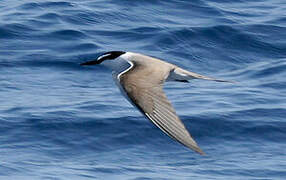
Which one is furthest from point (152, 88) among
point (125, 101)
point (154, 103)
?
point (125, 101)

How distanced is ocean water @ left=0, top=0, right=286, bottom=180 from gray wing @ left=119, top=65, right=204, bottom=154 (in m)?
1.66

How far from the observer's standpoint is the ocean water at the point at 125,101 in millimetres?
10430

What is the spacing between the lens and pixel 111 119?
1164 cm

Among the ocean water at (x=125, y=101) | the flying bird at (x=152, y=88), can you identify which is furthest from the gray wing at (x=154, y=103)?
the ocean water at (x=125, y=101)

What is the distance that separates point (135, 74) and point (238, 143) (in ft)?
9.37

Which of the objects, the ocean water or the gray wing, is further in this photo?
the ocean water

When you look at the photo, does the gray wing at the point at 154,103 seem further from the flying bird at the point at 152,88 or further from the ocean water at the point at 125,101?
the ocean water at the point at 125,101

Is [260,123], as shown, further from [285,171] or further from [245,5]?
[245,5]

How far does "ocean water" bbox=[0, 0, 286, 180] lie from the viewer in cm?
1043

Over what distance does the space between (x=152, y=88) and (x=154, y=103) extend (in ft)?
0.90

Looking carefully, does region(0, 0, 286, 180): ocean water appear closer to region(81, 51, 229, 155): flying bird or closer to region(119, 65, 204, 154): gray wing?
region(81, 51, 229, 155): flying bird

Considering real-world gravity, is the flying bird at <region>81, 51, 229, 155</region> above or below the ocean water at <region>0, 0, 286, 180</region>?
above

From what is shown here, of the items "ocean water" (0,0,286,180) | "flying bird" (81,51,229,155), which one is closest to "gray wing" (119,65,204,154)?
"flying bird" (81,51,229,155)

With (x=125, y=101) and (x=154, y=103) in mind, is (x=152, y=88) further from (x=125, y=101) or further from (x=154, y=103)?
(x=125, y=101)
